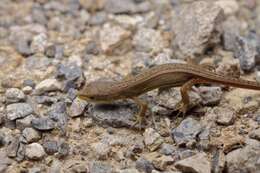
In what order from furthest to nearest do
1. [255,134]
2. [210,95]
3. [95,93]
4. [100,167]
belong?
[210,95] < [95,93] < [255,134] < [100,167]

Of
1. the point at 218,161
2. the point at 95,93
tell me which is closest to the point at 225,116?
the point at 218,161

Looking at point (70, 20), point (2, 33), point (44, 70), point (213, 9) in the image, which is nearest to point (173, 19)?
point (213, 9)

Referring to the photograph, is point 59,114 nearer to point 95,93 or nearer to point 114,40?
point 95,93

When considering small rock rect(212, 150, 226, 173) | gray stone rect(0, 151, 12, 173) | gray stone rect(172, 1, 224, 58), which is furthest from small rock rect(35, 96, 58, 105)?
small rock rect(212, 150, 226, 173)

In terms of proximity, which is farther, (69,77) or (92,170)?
(69,77)

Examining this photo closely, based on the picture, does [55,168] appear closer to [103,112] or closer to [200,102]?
[103,112]

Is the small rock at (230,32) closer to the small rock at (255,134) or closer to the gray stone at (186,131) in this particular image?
the gray stone at (186,131)

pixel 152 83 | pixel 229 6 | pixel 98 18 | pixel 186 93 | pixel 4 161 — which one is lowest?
pixel 4 161
